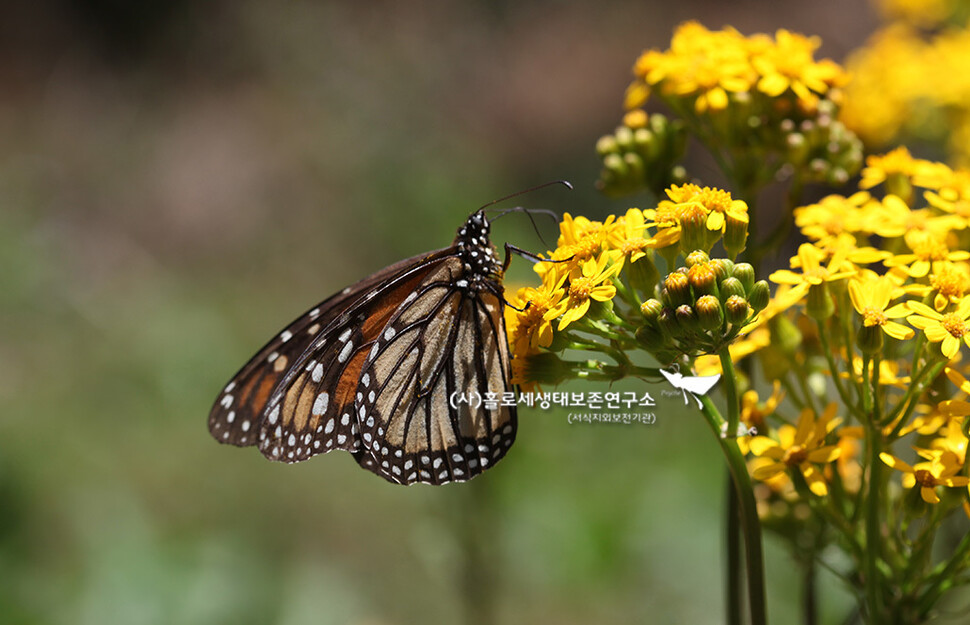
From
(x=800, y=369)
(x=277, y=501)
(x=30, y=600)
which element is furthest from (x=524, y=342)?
(x=277, y=501)


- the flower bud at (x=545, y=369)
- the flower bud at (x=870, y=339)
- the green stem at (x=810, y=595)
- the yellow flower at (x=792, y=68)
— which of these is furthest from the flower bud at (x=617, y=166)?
the green stem at (x=810, y=595)

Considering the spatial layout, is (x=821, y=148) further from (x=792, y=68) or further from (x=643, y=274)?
(x=643, y=274)

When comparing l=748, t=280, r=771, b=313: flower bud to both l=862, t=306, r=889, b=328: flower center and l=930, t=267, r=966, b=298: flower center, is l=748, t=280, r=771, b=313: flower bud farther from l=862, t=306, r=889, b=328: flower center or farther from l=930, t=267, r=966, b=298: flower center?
l=930, t=267, r=966, b=298: flower center

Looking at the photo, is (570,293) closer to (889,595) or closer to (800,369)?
(800,369)

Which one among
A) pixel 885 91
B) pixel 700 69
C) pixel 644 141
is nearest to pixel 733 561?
pixel 644 141

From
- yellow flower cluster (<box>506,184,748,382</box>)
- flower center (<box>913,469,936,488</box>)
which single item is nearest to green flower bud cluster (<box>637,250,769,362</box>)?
yellow flower cluster (<box>506,184,748,382</box>)

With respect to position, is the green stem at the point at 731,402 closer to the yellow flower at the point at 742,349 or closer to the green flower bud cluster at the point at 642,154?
the yellow flower at the point at 742,349
